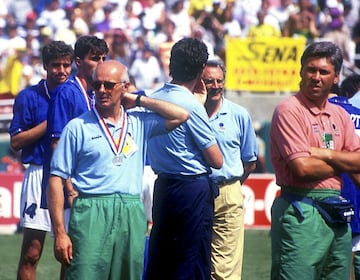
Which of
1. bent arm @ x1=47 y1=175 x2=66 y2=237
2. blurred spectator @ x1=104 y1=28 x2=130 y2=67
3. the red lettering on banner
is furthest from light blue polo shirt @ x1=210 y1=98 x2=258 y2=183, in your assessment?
blurred spectator @ x1=104 y1=28 x2=130 y2=67

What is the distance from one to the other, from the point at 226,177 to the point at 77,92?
166cm

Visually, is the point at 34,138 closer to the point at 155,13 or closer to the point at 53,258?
the point at 53,258

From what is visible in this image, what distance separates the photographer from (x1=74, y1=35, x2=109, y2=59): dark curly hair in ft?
26.7

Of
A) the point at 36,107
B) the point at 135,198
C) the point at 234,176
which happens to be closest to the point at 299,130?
the point at 135,198

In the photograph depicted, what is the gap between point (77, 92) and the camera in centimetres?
810

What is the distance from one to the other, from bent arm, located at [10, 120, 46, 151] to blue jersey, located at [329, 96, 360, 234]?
2.43 m

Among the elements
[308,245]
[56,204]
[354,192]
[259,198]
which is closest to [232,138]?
[354,192]

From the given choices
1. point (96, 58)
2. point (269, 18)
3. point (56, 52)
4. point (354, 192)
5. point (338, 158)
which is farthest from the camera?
point (269, 18)

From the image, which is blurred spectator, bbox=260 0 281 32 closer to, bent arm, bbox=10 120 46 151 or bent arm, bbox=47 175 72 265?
bent arm, bbox=10 120 46 151

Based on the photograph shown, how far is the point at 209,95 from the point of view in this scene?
914 cm

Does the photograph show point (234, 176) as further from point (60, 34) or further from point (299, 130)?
point (60, 34)

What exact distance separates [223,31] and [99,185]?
16629 millimetres

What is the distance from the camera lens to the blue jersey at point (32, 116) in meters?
8.95

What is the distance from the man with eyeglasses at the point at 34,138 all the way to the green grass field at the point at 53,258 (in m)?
2.06
